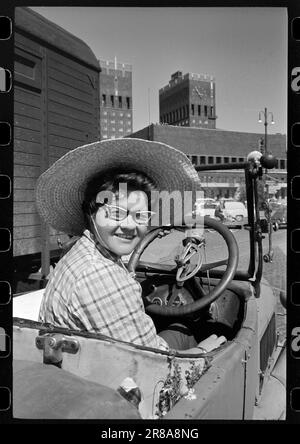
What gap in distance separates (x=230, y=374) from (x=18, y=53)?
312 centimetres

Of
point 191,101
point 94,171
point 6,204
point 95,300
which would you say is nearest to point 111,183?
point 94,171

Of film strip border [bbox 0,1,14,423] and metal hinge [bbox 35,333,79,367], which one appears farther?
metal hinge [bbox 35,333,79,367]

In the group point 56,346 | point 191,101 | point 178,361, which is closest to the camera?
point 56,346

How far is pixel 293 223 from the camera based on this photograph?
105 centimetres

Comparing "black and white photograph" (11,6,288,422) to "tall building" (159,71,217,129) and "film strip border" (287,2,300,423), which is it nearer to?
"film strip border" (287,2,300,423)

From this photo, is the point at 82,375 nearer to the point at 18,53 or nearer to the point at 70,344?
the point at 70,344

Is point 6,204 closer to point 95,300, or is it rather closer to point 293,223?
point 95,300

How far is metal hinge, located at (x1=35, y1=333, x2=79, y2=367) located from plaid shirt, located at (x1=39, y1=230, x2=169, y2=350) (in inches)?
6.6

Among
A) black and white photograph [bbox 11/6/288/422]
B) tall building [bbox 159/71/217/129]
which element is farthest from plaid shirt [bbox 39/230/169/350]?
tall building [bbox 159/71/217/129]

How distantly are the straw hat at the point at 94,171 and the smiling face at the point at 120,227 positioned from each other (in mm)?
162

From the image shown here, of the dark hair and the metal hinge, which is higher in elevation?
the dark hair

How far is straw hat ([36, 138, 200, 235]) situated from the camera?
153 cm

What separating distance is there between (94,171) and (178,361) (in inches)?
30.7

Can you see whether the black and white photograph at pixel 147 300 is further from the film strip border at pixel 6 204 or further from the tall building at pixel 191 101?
the tall building at pixel 191 101
